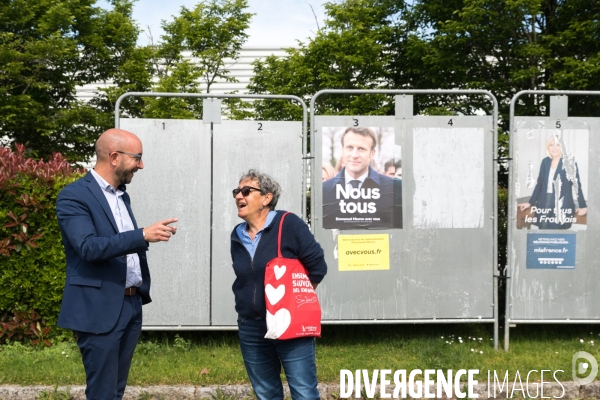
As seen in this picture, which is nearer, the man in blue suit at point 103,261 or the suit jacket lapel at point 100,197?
the man in blue suit at point 103,261

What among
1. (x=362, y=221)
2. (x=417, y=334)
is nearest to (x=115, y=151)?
(x=362, y=221)

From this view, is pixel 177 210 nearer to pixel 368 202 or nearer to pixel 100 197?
pixel 368 202

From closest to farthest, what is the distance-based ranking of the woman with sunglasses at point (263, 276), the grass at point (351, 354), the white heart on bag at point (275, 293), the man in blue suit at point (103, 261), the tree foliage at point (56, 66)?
1. the man in blue suit at point (103, 261)
2. the white heart on bag at point (275, 293)
3. the woman with sunglasses at point (263, 276)
4. the grass at point (351, 354)
5. the tree foliage at point (56, 66)

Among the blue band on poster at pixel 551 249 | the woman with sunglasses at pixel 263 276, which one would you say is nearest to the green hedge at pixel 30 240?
the woman with sunglasses at pixel 263 276

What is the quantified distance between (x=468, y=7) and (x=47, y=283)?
966cm

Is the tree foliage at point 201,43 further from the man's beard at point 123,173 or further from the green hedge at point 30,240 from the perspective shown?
the man's beard at point 123,173

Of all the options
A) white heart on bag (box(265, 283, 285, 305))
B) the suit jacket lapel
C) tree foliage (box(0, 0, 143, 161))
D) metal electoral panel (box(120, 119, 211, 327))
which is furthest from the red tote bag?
tree foliage (box(0, 0, 143, 161))

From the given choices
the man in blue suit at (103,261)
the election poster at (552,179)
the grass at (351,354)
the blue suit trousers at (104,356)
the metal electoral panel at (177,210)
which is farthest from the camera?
the election poster at (552,179)

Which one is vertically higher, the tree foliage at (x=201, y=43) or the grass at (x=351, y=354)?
the tree foliage at (x=201, y=43)

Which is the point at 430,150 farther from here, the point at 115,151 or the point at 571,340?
the point at 115,151

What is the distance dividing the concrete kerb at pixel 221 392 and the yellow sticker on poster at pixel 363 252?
1272mm

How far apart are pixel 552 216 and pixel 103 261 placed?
4.59m

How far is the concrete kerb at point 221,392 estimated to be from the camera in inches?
200

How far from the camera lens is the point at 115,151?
339 cm
